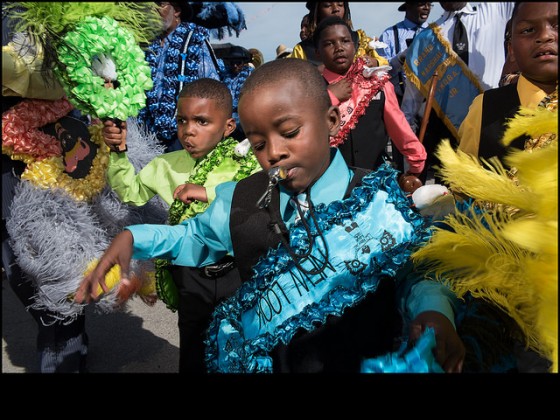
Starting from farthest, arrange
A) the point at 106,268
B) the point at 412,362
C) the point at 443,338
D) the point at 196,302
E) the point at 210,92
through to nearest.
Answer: the point at 210,92 → the point at 196,302 → the point at 106,268 → the point at 443,338 → the point at 412,362

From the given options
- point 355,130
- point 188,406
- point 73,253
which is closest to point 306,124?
point 188,406

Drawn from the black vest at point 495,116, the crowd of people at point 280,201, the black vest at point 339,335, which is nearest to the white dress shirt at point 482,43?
the crowd of people at point 280,201

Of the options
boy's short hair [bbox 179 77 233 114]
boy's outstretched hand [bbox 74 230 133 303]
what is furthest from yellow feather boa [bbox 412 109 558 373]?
boy's short hair [bbox 179 77 233 114]

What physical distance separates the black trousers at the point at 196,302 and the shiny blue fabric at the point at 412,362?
1206 millimetres

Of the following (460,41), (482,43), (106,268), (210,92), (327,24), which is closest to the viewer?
(106,268)

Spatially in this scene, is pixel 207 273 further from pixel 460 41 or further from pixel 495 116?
pixel 460 41

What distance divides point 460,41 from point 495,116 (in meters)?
2.16

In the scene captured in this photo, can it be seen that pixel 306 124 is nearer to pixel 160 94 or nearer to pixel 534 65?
pixel 534 65

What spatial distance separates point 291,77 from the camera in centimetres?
138

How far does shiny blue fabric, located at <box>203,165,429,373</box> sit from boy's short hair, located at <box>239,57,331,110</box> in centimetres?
28

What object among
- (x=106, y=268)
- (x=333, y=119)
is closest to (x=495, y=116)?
(x=333, y=119)

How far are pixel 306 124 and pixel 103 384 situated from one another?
2.64 feet

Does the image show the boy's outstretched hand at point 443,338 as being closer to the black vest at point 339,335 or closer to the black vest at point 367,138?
the black vest at point 339,335

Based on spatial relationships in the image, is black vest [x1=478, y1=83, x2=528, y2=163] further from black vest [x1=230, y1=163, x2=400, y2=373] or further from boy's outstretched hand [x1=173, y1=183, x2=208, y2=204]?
boy's outstretched hand [x1=173, y1=183, x2=208, y2=204]
